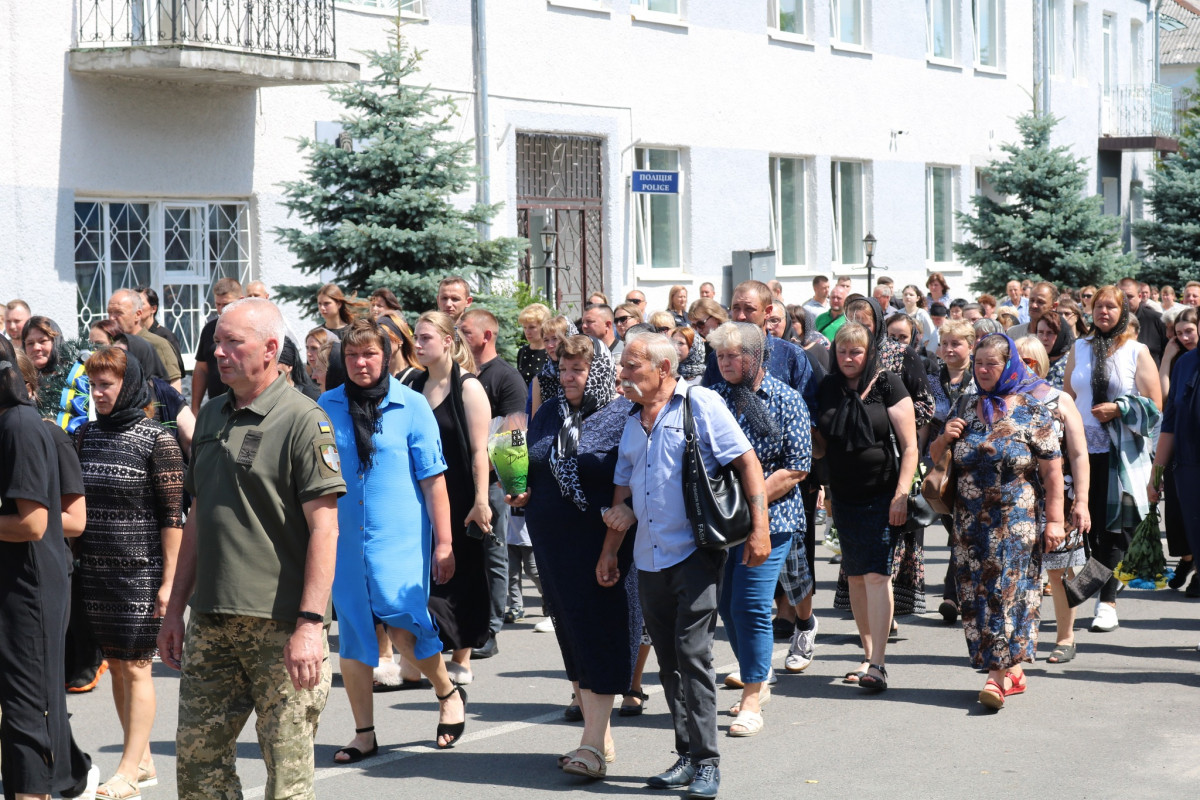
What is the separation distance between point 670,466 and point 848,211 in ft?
67.4

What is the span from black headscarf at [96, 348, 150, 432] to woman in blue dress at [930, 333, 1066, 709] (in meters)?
4.11

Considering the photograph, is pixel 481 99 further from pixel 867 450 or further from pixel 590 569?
pixel 590 569

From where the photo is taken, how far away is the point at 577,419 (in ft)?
22.8

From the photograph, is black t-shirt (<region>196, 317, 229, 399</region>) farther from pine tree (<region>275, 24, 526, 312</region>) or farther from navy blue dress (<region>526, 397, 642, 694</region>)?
navy blue dress (<region>526, 397, 642, 694</region>)

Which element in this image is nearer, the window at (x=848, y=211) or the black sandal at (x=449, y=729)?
the black sandal at (x=449, y=729)

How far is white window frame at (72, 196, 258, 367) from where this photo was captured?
1484 centimetres

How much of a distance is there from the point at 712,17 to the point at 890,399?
15321mm

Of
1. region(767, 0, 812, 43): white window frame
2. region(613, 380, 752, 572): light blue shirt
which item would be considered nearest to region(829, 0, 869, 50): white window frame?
region(767, 0, 812, 43): white window frame

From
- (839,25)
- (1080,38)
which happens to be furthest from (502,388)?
(1080,38)

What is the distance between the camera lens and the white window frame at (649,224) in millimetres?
21539

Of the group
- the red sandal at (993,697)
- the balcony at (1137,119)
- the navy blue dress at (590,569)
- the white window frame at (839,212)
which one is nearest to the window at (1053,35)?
the balcony at (1137,119)

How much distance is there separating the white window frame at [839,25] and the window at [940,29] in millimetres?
2223

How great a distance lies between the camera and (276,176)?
1620 centimetres

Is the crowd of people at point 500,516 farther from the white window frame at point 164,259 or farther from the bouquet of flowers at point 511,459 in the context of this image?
the white window frame at point 164,259
